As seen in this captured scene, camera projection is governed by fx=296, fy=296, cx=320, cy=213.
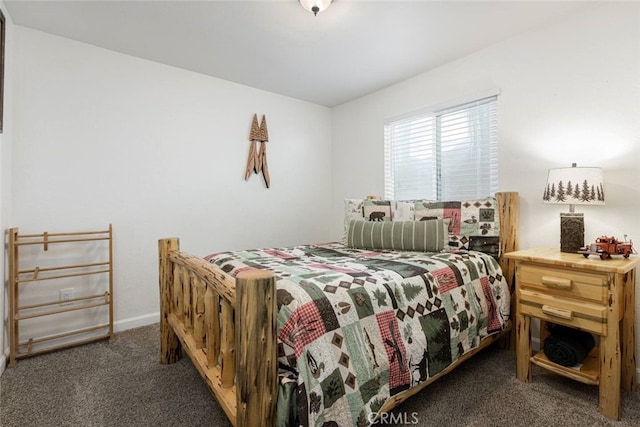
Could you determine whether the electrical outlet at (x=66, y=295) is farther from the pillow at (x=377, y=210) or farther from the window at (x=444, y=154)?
the window at (x=444, y=154)

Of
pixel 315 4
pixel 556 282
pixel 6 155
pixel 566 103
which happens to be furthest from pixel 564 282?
pixel 6 155

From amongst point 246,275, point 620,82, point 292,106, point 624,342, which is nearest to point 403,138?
point 292,106

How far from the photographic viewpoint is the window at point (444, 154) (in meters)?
2.54

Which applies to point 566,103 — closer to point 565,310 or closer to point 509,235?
point 509,235

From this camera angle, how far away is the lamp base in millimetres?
1821

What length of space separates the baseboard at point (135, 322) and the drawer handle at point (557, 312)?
2.99 m

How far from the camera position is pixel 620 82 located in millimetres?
1848

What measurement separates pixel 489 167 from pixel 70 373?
340cm

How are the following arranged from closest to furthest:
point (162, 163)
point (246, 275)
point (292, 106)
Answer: point (246, 275) < point (162, 163) < point (292, 106)

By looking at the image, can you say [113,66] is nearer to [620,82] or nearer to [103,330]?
[103,330]

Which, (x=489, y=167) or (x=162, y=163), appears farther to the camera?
(x=162, y=163)

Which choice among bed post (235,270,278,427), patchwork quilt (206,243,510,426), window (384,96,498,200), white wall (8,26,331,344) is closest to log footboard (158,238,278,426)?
bed post (235,270,278,427)

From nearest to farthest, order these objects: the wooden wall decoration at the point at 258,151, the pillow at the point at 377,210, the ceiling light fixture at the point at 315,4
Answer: the ceiling light fixture at the point at 315,4, the pillow at the point at 377,210, the wooden wall decoration at the point at 258,151

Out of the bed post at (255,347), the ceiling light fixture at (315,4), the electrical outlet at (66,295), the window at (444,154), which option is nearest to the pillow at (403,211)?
the window at (444,154)
